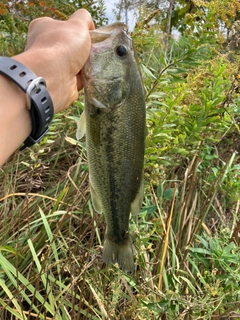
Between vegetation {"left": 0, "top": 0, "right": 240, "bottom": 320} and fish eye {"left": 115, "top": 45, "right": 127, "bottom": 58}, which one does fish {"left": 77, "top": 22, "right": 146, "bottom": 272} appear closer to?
fish eye {"left": 115, "top": 45, "right": 127, "bottom": 58}

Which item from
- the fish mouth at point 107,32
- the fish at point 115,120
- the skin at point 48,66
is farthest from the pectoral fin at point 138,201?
the fish mouth at point 107,32

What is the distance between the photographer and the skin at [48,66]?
1.26 metres

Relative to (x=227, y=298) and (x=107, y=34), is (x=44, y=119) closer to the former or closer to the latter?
(x=107, y=34)

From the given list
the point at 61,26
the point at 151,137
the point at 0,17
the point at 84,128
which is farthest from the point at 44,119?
the point at 0,17

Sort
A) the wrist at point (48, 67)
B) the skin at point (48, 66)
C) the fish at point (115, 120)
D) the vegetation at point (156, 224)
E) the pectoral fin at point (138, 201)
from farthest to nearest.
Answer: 1. the vegetation at point (156, 224)
2. the pectoral fin at point (138, 201)
3. the fish at point (115, 120)
4. the wrist at point (48, 67)
5. the skin at point (48, 66)

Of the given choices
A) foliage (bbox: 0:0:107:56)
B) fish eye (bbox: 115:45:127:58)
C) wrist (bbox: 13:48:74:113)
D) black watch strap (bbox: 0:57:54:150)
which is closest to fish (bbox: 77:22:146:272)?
fish eye (bbox: 115:45:127:58)

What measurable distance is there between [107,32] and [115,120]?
16.0 inches

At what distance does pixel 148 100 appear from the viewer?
210 centimetres

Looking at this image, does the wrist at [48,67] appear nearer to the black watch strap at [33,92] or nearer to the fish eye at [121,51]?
the black watch strap at [33,92]

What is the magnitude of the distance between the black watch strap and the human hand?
0.47ft

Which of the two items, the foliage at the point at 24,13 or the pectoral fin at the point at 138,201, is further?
the foliage at the point at 24,13

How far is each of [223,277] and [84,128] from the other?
3.17ft

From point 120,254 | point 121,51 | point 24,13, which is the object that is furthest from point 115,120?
point 24,13

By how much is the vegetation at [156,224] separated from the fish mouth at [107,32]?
1.22 feet
